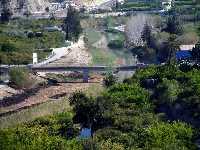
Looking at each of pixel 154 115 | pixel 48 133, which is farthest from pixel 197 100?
pixel 48 133

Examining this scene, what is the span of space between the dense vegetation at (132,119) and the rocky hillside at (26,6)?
31.6 m

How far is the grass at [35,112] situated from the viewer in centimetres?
3124

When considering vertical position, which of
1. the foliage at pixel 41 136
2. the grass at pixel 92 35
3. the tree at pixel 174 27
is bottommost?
the foliage at pixel 41 136

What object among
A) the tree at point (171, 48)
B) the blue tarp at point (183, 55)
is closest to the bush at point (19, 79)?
the tree at point (171, 48)

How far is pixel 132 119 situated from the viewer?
87.0 ft

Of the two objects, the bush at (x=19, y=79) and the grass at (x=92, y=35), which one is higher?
the grass at (x=92, y=35)

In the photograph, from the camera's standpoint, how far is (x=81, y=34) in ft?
184

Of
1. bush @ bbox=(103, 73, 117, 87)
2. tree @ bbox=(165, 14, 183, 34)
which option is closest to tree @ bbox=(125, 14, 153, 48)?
tree @ bbox=(165, 14, 183, 34)

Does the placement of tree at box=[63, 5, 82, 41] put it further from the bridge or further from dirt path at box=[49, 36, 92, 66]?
the bridge

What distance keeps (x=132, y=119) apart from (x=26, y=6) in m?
41.3

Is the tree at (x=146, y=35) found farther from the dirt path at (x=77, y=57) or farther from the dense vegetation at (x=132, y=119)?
the dense vegetation at (x=132, y=119)

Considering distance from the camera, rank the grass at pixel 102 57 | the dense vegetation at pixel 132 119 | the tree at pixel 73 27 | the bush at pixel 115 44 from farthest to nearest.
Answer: the tree at pixel 73 27
the bush at pixel 115 44
the grass at pixel 102 57
the dense vegetation at pixel 132 119

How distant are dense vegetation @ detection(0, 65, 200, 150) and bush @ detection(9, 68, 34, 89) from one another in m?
7.30

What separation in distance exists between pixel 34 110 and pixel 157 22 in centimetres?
2532
